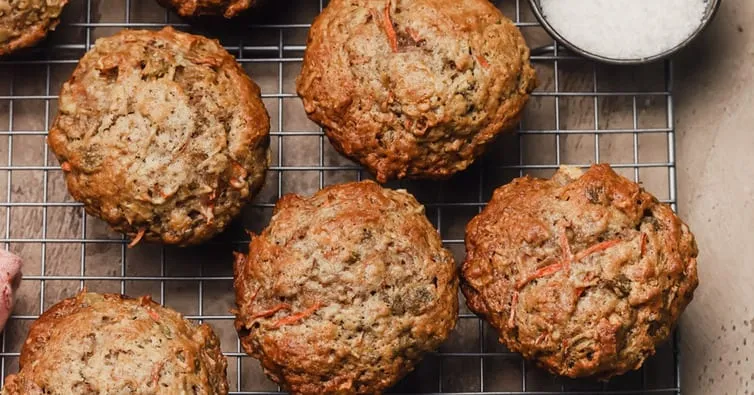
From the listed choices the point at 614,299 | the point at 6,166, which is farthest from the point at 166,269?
the point at 614,299

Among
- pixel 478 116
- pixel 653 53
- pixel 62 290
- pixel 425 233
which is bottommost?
pixel 62 290

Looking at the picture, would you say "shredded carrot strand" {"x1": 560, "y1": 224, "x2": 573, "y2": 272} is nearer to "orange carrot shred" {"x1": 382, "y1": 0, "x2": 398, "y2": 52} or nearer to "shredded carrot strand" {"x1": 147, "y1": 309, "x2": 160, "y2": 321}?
"orange carrot shred" {"x1": 382, "y1": 0, "x2": 398, "y2": 52}

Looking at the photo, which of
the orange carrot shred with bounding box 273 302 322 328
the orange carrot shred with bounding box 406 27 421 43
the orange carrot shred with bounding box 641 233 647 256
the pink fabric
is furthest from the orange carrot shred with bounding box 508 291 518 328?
the pink fabric

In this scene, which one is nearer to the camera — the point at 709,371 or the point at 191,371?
the point at 191,371

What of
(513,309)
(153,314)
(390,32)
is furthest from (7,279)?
(513,309)

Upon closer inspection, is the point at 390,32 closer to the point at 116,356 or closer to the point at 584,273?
the point at 584,273

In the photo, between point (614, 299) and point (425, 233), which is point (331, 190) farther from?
point (614, 299)
